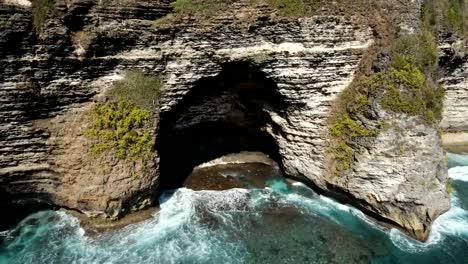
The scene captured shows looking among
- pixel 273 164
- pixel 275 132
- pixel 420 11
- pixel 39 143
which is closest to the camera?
pixel 39 143

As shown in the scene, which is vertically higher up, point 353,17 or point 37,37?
point 353,17

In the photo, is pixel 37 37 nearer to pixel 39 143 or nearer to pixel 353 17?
pixel 39 143

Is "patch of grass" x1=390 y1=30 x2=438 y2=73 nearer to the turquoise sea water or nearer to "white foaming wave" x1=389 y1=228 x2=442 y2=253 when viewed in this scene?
the turquoise sea water

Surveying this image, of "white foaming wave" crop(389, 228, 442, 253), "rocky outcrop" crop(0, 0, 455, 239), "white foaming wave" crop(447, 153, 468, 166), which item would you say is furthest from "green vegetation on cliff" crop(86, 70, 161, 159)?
"white foaming wave" crop(447, 153, 468, 166)

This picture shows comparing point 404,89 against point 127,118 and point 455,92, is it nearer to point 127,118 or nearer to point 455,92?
point 455,92

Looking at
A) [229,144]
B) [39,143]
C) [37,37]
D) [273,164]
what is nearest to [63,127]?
[39,143]

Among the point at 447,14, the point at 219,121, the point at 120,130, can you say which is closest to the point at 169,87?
the point at 120,130

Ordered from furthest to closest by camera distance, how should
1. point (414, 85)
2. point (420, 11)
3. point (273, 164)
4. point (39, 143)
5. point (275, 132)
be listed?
point (273, 164), point (275, 132), point (420, 11), point (414, 85), point (39, 143)

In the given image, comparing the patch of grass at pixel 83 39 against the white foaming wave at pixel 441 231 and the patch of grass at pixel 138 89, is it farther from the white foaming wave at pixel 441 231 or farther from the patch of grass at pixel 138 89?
the white foaming wave at pixel 441 231
